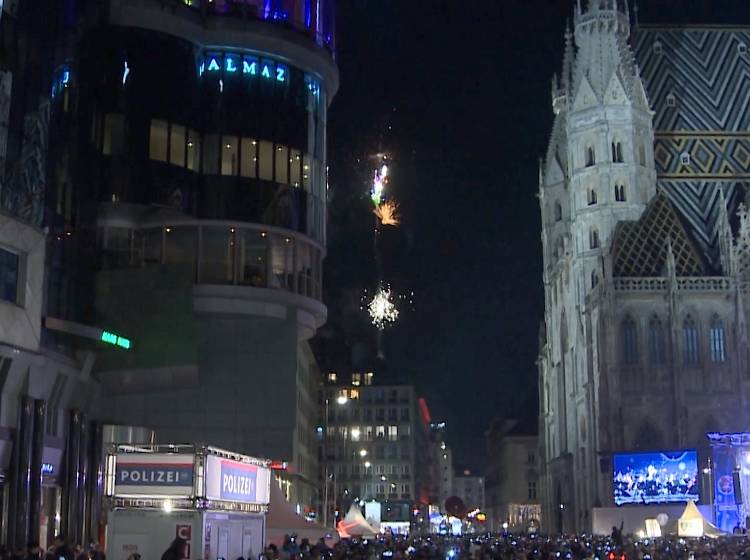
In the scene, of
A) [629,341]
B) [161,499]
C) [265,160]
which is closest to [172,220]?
[265,160]

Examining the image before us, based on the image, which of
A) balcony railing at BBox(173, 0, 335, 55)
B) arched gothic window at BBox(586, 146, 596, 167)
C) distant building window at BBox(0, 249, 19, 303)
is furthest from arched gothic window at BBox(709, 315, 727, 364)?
distant building window at BBox(0, 249, 19, 303)

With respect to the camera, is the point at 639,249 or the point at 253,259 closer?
the point at 253,259

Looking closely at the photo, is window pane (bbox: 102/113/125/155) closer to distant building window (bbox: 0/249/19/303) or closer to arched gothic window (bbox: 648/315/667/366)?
distant building window (bbox: 0/249/19/303)

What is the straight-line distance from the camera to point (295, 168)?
176 ft

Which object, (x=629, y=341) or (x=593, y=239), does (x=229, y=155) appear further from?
(x=593, y=239)

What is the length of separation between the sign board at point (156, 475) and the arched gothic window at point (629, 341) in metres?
71.7

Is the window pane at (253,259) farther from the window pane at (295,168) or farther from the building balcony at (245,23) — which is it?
the building balcony at (245,23)

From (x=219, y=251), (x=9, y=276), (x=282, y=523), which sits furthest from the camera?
(x=219, y=251)

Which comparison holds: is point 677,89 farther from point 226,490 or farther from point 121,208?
point 226,490

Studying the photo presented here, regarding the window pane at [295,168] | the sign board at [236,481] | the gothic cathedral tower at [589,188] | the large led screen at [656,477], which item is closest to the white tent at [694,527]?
the large led screen at [656,477]

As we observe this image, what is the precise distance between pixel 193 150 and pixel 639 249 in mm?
50893

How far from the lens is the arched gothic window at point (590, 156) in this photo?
99.3 m

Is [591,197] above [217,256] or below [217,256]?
above

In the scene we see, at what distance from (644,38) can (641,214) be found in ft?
75.1
